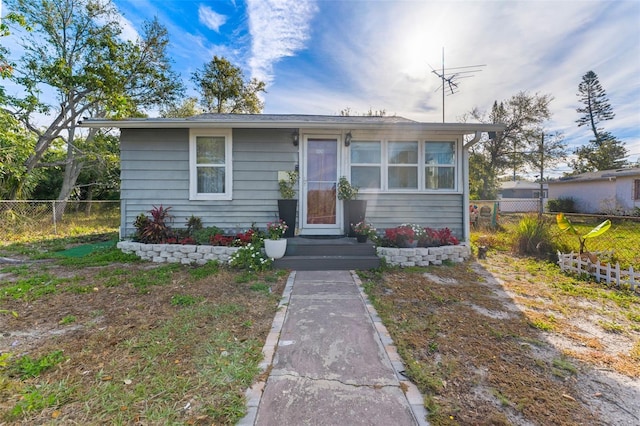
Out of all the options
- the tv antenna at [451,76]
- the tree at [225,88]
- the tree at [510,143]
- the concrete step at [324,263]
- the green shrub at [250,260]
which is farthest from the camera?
the tree at [510,143]

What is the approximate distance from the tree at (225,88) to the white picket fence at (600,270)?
57.5 ft

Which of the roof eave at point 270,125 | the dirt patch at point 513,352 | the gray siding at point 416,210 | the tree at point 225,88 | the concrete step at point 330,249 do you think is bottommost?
the dirt patch at point 513,352

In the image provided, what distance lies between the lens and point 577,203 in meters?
16.3

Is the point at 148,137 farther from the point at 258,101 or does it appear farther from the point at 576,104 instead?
the point at 576,104

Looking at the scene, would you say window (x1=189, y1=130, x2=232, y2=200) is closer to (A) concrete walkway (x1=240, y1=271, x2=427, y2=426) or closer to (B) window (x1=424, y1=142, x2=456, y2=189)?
(A) concrete walkway (x1=240, y1=271, x2=427, y2=426)

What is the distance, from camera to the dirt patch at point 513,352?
5.40ft

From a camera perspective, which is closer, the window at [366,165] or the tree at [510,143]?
the window at [366,165]

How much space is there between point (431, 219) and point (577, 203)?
16903 mm

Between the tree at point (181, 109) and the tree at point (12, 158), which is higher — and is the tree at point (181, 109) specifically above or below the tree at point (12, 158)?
above

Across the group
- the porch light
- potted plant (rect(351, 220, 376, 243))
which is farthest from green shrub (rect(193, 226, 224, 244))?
the porch light

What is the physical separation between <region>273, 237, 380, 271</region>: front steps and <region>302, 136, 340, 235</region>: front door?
1.85 feet

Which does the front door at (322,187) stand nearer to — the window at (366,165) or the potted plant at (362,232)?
the window at (366,165)

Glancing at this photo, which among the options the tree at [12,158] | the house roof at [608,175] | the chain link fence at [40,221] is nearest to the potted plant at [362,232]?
the chain link fence at [40,221]

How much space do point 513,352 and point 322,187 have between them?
4.23 meters
